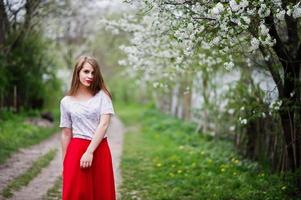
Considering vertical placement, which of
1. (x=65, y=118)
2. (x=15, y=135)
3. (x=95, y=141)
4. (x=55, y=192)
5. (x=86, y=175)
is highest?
(x=65, y=118)

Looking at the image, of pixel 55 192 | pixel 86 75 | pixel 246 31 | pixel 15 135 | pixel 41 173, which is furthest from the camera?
pixel 15 135

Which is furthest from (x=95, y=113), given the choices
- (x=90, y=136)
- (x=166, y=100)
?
(x=166, y=100)

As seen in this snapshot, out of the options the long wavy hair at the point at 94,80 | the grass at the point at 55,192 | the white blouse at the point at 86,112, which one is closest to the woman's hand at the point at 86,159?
the white blouse at the point at 86,112

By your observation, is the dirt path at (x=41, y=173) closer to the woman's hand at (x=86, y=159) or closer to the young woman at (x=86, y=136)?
the young woman at (x=86, y=136)

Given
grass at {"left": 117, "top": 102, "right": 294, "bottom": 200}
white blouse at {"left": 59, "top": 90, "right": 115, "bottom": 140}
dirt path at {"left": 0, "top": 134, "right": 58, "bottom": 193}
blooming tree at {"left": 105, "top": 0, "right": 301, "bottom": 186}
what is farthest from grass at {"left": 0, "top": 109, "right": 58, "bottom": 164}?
white blouse at {"left": 59, "top": 90, "right": 115, "bottom": 140}

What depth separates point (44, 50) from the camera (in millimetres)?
21750

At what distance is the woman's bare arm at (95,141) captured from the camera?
4.81 metres

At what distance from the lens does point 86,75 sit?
198 inches

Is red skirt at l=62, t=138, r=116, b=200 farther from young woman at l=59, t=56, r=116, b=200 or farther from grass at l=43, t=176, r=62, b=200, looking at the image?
grass at l=43, t=176, r=62, b=200

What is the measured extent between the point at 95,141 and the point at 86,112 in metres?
0.30

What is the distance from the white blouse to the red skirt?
0.10m

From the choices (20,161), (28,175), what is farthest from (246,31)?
(20,161)

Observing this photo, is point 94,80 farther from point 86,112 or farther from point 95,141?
point 95,141

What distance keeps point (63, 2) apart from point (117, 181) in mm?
9077
